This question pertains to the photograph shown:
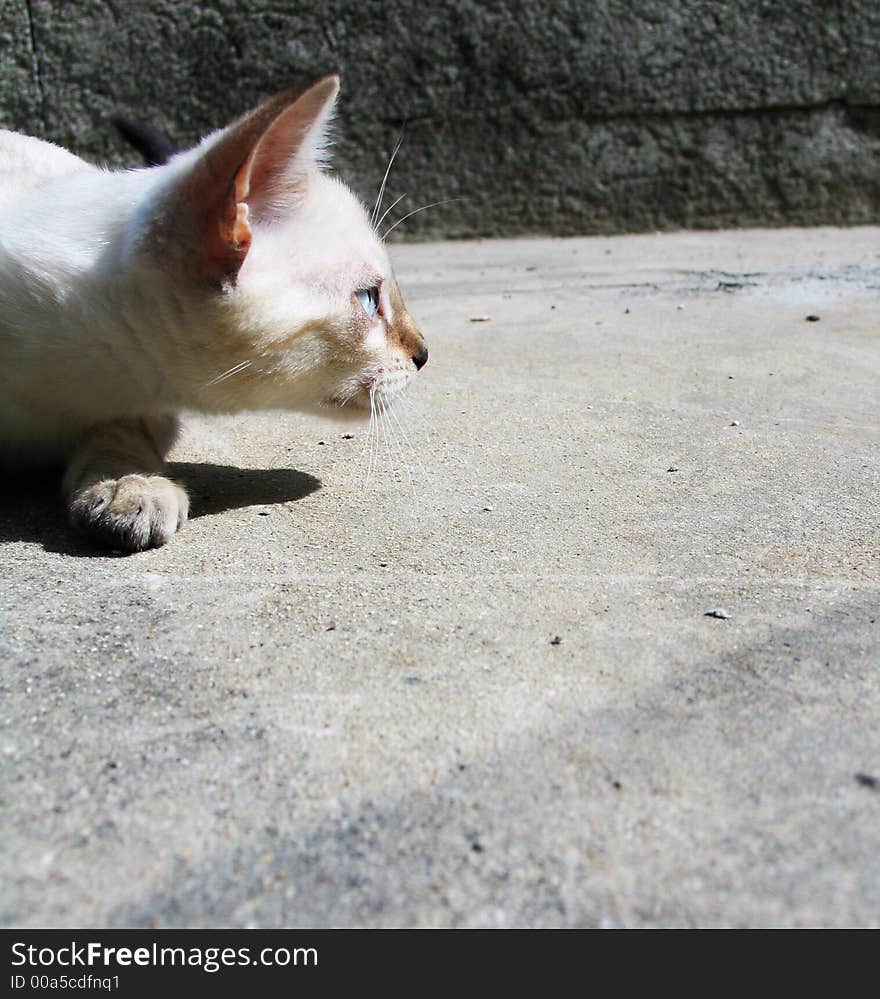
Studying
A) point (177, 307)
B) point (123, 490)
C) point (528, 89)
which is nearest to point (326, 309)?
point (177, 307)

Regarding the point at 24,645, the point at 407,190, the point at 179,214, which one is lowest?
the point at 407,190

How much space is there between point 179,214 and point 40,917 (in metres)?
1.16

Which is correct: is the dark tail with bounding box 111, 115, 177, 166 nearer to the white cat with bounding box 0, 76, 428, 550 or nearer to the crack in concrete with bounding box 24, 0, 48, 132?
the white cat with bounding box 0, 76, 428, 550

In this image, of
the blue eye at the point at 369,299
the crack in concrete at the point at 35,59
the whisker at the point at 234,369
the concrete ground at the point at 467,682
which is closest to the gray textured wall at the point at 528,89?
the crack in concrete at the point at 35,59

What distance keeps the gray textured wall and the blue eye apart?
3842 millimetres

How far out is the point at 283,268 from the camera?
1788mm

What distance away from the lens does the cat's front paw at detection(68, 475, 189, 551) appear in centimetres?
169

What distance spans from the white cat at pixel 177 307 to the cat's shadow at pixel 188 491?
0.06 meters

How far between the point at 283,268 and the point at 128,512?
1.63 feet

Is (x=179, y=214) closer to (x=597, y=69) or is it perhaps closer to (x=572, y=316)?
(x=572, y=316)

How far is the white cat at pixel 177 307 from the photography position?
5.55 ft

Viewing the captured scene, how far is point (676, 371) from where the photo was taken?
9.21ft

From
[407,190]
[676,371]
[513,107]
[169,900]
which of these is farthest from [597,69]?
[169,900]

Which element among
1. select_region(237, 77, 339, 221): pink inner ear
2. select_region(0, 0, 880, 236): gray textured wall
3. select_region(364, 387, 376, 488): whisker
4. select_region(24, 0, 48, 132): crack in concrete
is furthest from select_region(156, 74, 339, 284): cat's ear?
select_region(24, 0, 48, 132): crack in concrete
